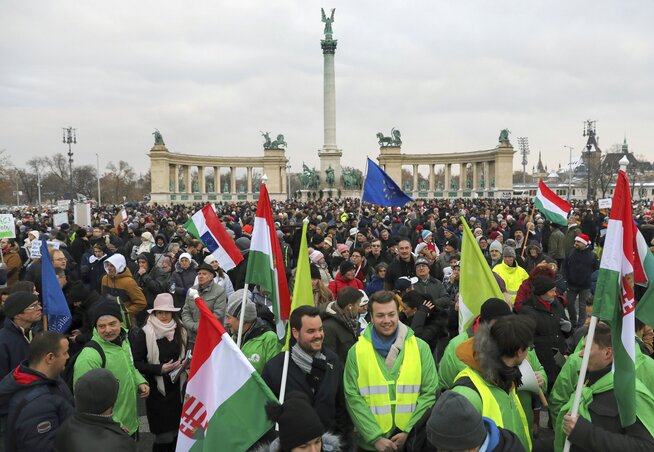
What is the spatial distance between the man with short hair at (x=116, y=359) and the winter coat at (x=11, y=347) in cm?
70

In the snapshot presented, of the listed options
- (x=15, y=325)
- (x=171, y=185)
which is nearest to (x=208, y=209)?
(x=15, y=325)

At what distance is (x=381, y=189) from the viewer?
1122 centimetres

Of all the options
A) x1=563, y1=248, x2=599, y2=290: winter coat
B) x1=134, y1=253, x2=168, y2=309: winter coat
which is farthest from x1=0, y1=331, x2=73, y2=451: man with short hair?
x1=563, y1=248, x2=599, y2=290: winter coat

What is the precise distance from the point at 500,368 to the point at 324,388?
1.36 metres

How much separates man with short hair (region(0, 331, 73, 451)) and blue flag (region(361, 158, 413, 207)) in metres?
7.80

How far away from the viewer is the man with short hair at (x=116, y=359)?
15.2ft

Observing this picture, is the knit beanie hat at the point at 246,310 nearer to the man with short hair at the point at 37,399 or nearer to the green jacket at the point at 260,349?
the green jacket at the point at 260,349

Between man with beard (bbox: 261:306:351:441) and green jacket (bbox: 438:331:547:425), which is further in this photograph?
green jacket (bbox: 438:331:547:425)

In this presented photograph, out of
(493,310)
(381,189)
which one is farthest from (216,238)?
(381,189)

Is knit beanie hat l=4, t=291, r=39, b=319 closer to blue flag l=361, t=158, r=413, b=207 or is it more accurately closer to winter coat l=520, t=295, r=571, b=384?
winter coat l=520, t=295, r=571, b=384

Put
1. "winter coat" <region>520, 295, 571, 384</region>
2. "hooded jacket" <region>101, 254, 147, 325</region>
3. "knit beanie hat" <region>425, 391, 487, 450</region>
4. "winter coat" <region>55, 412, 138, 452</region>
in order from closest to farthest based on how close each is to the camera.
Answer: "knit beanie hat" <region>425, 391, 487, 450</region>
"winter coat" <region>55, 412, 138, 452</region>
"winter coat" <region>520, 295, 571, 384</region>
"hooded jacket" <region>101, 254, 147, 325</region>

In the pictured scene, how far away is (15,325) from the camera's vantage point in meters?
5.06

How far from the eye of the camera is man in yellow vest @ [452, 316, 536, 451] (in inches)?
128

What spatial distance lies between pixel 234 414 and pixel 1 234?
9703 mm
